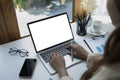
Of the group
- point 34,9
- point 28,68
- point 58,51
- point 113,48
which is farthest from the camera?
point 34,9

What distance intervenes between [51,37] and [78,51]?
0.21 meters

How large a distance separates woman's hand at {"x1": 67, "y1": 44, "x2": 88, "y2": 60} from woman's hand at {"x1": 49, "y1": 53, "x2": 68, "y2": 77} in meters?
0.11

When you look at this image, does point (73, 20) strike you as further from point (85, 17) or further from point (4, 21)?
point (4, 21)

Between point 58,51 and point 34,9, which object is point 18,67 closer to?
point 58,51

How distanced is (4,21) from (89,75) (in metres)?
0.70

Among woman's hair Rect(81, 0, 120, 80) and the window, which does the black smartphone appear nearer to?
the window

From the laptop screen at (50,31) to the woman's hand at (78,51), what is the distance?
0.31ft

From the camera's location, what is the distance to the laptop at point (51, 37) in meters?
1.10

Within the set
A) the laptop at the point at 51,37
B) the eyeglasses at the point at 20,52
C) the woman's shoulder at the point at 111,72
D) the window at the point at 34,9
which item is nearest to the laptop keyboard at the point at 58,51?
the laptop at the point at 51,37

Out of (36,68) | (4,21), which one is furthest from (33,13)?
(36,68)

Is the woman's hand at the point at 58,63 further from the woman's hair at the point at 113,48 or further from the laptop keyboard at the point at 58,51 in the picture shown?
the woman's hair at the point at 113,48

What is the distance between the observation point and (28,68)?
1007mm

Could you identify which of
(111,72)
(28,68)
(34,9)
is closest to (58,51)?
(28,68)

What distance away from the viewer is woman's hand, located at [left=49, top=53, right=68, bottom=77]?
0.97 m
